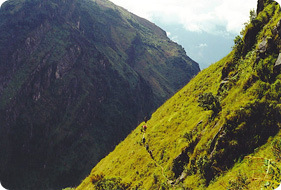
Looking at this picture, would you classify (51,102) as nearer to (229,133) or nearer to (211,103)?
(211,103)

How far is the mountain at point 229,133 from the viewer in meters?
19.1

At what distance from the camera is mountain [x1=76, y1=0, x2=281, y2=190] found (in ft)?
62.7

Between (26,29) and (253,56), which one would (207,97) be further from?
(26,29)

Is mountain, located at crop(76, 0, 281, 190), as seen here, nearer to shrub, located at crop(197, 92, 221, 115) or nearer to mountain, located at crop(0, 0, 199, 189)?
shrub, located at crop(197, 92, 221, 115)

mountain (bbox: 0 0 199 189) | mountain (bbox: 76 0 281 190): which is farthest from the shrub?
mountain (bbox: 0 0 199 189)

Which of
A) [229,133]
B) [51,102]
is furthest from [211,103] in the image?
[51,102]

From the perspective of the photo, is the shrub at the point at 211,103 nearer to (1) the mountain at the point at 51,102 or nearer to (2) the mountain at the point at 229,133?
(2) the mountain at the point at 229,133

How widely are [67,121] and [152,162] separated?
5390 inches

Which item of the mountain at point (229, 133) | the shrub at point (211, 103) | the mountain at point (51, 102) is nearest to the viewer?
the mountain at point (229, 133)

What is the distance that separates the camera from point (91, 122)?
16938 cm

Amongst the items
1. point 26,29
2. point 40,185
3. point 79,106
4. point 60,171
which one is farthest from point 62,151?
point 26,29

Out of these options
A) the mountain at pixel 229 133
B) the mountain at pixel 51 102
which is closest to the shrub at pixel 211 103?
the mountain at pixel 229 133

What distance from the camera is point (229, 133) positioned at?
21969mm

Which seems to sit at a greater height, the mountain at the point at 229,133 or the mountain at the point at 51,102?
the mountain at the point at 51,102
